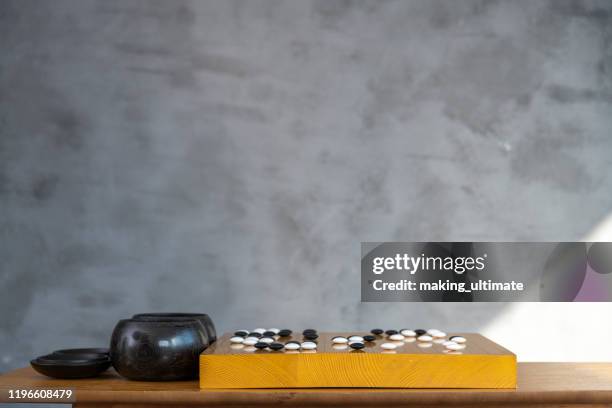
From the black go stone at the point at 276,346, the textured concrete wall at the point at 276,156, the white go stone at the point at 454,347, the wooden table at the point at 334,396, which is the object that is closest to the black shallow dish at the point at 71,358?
the wooden table at the point at 334,396

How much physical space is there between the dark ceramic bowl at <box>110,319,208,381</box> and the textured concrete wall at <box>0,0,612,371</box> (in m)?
1.80

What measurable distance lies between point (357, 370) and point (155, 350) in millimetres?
524

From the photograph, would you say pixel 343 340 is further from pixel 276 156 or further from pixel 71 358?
pixel 276 156

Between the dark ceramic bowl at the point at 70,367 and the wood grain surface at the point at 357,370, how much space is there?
1.12 ft

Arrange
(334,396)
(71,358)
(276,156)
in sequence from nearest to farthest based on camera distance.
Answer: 1. (334,396)
2. (71,358)
3. (276,156)

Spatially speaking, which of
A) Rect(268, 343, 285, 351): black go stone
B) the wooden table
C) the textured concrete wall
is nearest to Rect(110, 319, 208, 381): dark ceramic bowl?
the wooden table

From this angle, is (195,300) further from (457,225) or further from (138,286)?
(457,225)

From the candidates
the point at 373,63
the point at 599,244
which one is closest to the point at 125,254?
the point at 373,63

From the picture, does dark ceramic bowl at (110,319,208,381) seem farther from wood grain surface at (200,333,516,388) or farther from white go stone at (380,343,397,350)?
white go stone at (380,343,397,350)

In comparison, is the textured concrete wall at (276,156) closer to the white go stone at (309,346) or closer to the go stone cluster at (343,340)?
the go stone cluster at (343,340)

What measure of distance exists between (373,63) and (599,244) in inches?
61.6

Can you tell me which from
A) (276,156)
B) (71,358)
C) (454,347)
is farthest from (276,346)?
(276,156)

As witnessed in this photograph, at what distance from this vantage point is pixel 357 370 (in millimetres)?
1772

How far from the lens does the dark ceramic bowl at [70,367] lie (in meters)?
1.89
